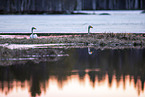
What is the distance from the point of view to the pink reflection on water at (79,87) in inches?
355

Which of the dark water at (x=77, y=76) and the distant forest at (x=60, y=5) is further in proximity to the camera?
the distant forest at (x=60, y=5)

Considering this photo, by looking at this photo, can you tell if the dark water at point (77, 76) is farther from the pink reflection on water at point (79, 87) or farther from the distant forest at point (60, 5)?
the distant forest at point (60, 5)

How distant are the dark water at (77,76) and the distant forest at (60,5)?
104ft

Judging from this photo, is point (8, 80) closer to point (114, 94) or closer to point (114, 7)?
Result: point (114, 94)

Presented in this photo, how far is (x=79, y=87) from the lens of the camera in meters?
9.70

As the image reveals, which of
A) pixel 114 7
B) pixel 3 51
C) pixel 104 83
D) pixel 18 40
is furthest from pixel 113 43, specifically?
pixel 114 7

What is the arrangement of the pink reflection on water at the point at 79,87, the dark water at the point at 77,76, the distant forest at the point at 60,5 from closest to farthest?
the pink reflection on water at the point at 79,87 < the dark water at the point at 77,76 < the distant forest at the point at 60,5

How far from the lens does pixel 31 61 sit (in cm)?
1382

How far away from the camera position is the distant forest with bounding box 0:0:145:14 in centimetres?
4706

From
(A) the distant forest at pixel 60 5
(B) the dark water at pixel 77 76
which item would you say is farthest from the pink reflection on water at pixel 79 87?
(A) the distant forest at pixel 60 5

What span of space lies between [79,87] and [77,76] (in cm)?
145

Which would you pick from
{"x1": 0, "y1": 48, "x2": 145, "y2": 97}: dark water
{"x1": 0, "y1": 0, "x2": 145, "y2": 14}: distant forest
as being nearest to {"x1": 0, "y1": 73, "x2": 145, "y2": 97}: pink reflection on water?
{"x1": 0, "y1": 48, "x2": 145, "y2": 97}: dark water

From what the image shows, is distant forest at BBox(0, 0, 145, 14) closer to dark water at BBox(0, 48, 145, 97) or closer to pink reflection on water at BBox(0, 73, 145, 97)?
dark water at BBox(0, 48, 145, 97)

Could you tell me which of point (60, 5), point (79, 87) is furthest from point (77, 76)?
point (60, 5)
